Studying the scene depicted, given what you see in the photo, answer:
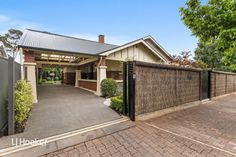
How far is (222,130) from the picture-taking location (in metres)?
5.11

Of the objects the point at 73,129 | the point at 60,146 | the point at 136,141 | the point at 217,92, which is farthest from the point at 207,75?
the point at 60,146

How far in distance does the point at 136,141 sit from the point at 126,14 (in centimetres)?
1161

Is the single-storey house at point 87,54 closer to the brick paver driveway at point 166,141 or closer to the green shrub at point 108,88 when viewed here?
the green shrub at point 108,88

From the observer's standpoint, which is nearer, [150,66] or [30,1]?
[150,66]

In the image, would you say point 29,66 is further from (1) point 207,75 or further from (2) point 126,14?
(1) point 207,75

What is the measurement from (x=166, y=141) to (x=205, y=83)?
820 centimetres

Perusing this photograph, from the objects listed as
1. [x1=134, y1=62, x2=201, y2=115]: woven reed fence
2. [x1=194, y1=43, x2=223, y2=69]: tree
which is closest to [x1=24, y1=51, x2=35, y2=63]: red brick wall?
[x1=134, y1=62, x2=201, y2=115]: woven reed fence

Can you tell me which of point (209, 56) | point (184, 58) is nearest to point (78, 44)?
point (184, 58)

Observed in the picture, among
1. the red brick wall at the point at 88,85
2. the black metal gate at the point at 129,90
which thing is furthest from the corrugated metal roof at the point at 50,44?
the black metal gate at the point at 129,90

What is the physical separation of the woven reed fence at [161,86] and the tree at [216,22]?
202 cm

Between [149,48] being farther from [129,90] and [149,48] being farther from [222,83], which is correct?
[129,90]

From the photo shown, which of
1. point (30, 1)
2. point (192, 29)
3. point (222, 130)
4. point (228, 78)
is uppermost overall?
point (30, 1)

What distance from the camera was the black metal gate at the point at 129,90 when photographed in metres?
5.71

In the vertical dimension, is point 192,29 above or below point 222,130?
above
